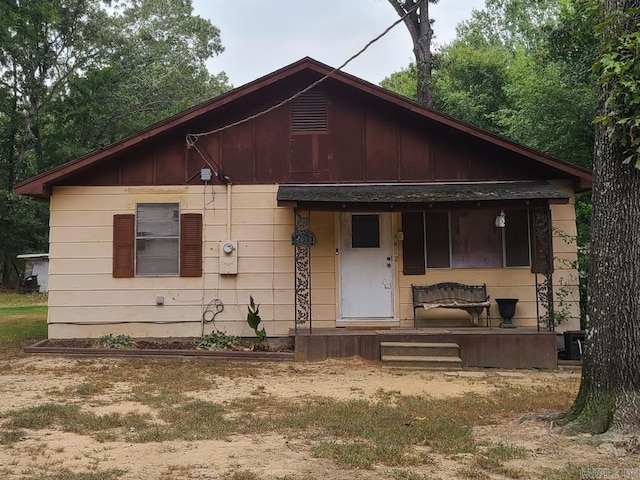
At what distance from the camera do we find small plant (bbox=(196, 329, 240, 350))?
26.9 feet

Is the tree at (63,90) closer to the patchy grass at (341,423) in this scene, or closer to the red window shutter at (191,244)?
the red window shutter at (191,244)

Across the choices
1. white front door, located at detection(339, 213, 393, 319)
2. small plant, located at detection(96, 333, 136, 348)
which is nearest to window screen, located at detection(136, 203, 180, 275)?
small plant, located at detection(96, 333, 136, 348)

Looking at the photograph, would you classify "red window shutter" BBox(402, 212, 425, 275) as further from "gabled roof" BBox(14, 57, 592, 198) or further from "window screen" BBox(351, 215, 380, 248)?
"gabled roof" BBox(14, 57, 592, 198)

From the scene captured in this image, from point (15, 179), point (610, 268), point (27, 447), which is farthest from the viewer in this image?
point (15, 179)

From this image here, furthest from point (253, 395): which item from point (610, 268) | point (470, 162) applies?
point (470, 162)

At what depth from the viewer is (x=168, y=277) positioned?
28.6 ft

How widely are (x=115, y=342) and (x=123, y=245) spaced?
1603 mm

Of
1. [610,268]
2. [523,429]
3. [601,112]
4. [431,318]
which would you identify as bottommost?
[523,429]

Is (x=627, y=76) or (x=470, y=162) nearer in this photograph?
(x=627, y=76)

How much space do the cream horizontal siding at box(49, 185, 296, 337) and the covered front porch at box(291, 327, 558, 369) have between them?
1020 mm

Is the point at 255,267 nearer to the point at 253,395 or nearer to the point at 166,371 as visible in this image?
the point at 166,371

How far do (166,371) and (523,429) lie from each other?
4.57 metres

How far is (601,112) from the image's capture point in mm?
4586

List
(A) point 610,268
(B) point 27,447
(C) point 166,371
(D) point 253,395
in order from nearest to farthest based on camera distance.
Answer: (B) point 27,447 < (A) point 610,268 < (D) point 253,395 < (C) point 166,371
